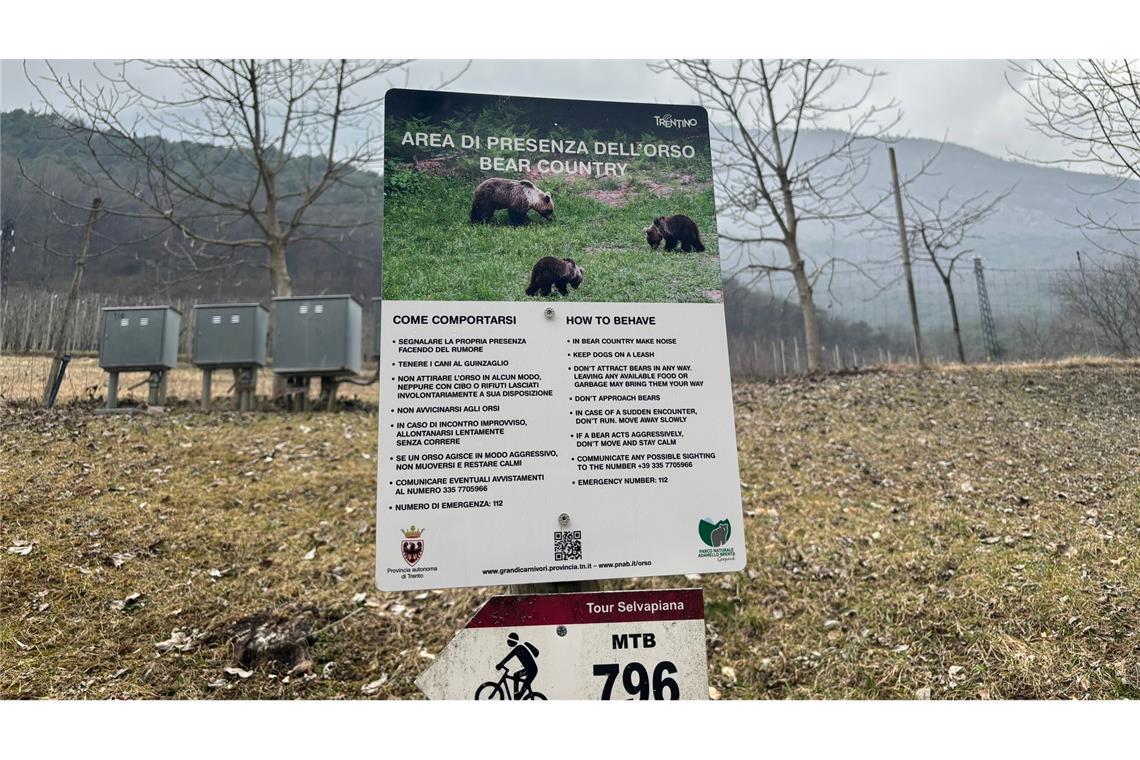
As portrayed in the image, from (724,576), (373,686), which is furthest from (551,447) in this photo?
(724,576)

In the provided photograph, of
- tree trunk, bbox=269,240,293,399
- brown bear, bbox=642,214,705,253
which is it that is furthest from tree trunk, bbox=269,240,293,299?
brown bear, bbox=642,214,705,253

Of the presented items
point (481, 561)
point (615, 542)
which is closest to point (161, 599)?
point (481, 561)

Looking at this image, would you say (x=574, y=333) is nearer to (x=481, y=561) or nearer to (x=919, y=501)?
(x=481, y=561)

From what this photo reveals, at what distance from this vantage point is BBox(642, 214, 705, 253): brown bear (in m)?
2.85

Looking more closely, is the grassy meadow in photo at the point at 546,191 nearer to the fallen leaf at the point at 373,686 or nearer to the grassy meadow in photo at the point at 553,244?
the grassy meadow in photo at the point at 553,244

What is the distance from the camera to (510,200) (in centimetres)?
Result: 282

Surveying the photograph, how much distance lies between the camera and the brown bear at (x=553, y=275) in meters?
2.69

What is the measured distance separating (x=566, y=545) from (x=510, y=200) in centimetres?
149

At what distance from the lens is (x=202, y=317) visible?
9.91 meters

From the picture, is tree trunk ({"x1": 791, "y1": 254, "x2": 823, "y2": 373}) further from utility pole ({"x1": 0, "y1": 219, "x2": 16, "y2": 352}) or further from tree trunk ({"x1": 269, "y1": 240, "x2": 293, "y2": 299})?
utility pole ({"x1": 0, "y1": 219, "x2": 16, "y2": 352})

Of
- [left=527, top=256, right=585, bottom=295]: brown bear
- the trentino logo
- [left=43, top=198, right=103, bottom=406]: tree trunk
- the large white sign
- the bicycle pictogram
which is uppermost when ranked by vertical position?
[left=43, top=198, right=103, bottom=406]: tree trunk

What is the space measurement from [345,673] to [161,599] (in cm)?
167

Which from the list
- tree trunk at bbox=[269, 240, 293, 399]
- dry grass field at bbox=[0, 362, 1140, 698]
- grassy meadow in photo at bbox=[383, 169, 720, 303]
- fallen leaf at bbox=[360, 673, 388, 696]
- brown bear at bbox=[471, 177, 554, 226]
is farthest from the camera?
tree trunk at bbox=[269, 240, 293, 399]

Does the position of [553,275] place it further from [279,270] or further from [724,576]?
[279,270]
